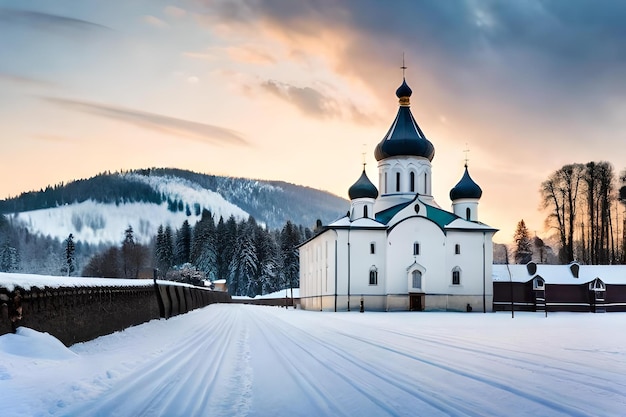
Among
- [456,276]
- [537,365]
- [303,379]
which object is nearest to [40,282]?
[303,379]

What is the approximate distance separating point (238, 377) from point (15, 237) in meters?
134

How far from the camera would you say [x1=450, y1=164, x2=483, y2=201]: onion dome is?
197 feet

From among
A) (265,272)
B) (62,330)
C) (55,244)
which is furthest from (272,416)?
(55,244)

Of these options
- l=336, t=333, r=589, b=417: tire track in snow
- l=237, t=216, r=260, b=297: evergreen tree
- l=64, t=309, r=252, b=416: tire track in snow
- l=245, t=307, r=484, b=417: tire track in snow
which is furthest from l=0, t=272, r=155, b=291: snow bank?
l=237, t=216, r=260, b=297: evergreen tree

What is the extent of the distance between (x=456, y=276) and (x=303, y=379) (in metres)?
47.1

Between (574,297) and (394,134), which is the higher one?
(394,134)

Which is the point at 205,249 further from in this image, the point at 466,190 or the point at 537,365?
the point at 537,365

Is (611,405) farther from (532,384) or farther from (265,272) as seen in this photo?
(265,272)

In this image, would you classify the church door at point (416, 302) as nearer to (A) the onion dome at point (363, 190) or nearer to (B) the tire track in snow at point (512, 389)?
(A) the onion dome at point (363, 190)

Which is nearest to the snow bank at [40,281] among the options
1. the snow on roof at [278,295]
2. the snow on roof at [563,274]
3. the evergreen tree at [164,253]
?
the snow on roof at [563,274]

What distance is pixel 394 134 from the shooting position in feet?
204

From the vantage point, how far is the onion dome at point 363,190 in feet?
184

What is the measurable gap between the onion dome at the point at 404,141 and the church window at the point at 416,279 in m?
13.6

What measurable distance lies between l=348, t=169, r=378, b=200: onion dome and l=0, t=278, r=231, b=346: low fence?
116 ft
